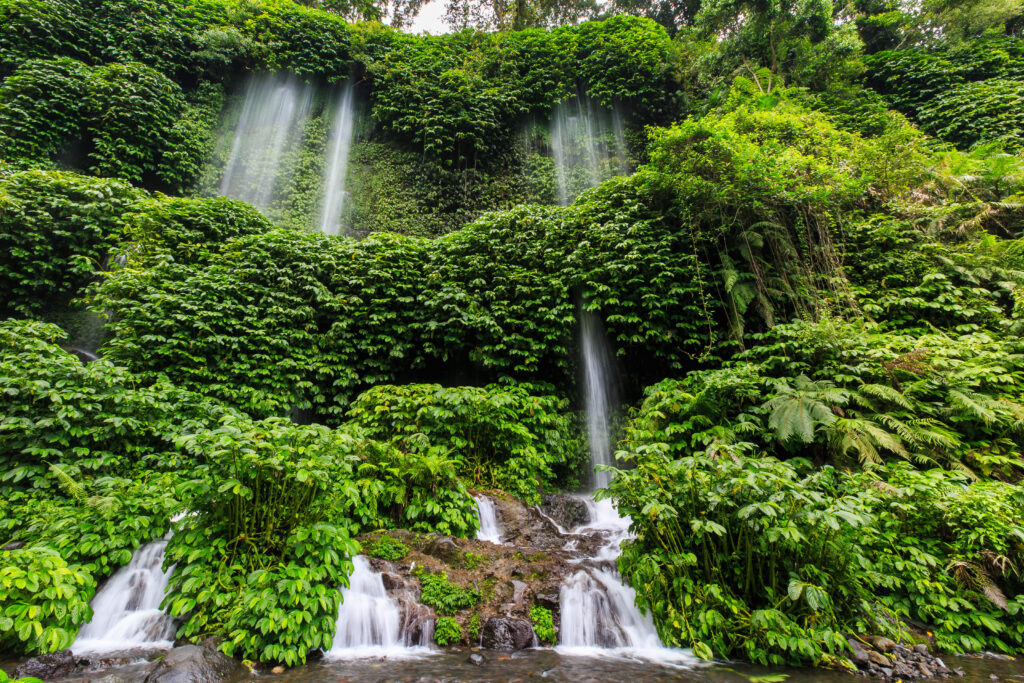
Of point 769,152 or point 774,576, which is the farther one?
point 769,152

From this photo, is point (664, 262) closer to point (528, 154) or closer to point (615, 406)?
point (615, 406)

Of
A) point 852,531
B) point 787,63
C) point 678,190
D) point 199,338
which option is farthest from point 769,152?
point 199,338

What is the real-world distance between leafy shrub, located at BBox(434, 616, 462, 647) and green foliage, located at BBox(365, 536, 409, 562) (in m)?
0.90

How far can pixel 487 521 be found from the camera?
575 cm

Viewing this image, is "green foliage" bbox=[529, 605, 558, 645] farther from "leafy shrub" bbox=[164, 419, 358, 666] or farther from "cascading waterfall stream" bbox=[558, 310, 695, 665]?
"leafy shrub" bbox=[164, 419, 358, 666]

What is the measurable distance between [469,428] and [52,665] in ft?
15.4

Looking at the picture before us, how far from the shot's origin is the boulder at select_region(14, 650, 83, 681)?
2.84 m

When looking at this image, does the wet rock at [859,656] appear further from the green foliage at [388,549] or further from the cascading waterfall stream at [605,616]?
the green foliage at [388,549]

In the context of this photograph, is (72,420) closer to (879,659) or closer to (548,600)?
(548,600)

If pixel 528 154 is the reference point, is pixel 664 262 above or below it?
below

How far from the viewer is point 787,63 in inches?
589

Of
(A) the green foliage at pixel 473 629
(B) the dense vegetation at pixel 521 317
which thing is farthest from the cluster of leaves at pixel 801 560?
(A) the green foliage at pixel 473 629

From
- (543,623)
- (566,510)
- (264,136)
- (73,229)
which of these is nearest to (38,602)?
(543,623)

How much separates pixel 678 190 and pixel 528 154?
27.1ft
